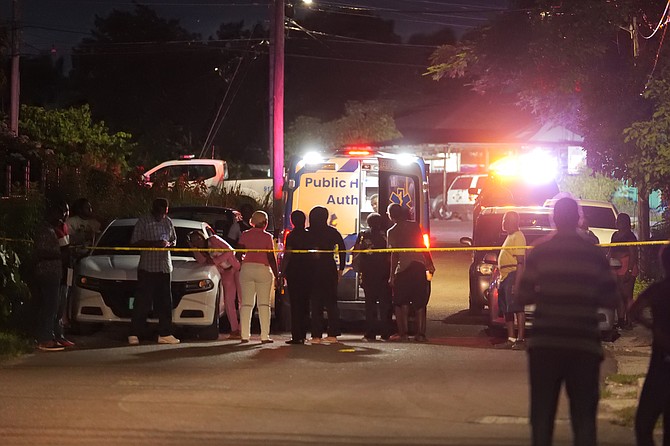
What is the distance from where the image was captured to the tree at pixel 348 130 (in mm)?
50406

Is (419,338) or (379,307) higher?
(379,307)

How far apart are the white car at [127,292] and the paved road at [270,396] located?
398mm

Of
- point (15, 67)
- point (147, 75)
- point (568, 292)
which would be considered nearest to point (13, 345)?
point (568, 292)

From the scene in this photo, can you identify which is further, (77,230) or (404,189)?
(404,189)

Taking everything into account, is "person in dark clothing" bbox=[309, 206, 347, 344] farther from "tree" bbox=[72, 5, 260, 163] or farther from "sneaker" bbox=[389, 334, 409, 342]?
"tree" bbox=[72, 5, 260, 163]

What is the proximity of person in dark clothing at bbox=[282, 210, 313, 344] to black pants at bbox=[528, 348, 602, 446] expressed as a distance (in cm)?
727

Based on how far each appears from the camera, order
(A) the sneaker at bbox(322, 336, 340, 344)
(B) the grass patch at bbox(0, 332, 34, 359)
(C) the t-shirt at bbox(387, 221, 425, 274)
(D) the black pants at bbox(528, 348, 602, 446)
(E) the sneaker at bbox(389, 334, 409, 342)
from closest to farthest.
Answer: (D) the black pants at bbox(528, 348, 602, 446) < (B) the grass patch at bbox(0, 332, 34, 359) < (A) the sneaker at bbox(322, 336, 340, 344) < (C) the t-shirt at bbox(387, 221, 425, 274) < (E) the sneaker at bbox(389, 334, 409, 342)

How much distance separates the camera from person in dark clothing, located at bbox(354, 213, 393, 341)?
14.9 meters

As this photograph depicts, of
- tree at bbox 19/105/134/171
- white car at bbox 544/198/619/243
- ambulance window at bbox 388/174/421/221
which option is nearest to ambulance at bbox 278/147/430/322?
ambulance window at bbox 388/174/421/221

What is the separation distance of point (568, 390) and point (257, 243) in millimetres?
7515

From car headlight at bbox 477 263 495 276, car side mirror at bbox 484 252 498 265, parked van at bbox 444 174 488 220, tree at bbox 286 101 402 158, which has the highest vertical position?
tree at bbox 286 101 402 158

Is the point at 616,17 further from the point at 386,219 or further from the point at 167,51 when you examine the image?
the point at 167,51

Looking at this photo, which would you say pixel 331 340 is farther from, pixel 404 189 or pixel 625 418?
pixel 625 418

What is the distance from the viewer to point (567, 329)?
22.7 feet
